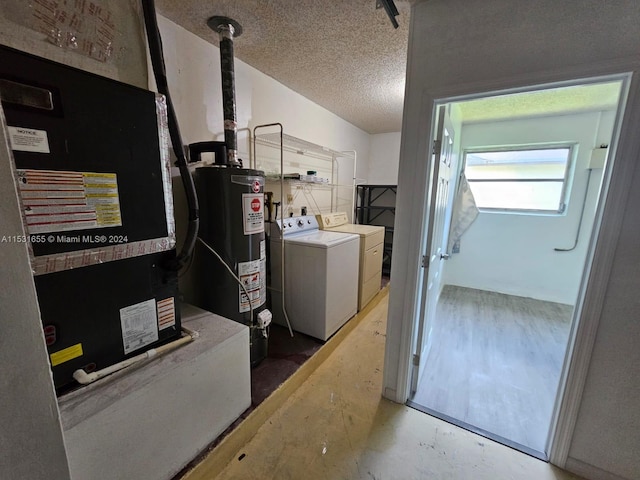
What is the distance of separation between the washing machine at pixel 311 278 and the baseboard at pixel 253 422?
0.20 metres

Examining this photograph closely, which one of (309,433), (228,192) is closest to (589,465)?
(309,433)

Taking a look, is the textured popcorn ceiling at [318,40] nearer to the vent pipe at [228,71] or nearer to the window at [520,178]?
the vent pipe at [228,71]

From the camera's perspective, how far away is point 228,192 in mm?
1548

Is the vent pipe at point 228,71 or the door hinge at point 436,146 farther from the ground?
the vent pipe at point 228,71

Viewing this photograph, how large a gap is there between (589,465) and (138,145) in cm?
243

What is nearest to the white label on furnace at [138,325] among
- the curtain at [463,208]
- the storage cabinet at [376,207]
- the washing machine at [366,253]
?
the washing machine at [366,253]

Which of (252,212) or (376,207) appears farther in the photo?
(376,207)

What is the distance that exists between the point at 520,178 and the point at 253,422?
3982 millimetres

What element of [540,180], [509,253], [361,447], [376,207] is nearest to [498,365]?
[361,447]

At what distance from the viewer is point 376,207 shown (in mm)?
4125

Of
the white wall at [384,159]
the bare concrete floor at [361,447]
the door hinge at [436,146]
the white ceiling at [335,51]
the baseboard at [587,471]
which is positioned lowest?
the bare concrete floor at [361,447]

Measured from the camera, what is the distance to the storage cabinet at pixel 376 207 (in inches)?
165

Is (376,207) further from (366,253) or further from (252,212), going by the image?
(252,212)

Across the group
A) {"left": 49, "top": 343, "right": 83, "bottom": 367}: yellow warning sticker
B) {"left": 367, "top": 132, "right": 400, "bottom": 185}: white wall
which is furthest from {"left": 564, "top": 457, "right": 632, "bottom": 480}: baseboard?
{"left": 367, "top": 132, "right": 400, "bottom": 185}: white wall
